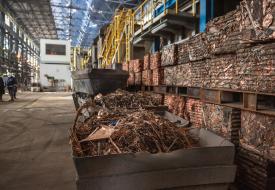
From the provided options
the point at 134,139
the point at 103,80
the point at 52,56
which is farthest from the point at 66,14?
the point at 134,139

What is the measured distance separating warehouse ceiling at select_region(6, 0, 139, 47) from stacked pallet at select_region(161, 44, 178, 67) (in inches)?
478

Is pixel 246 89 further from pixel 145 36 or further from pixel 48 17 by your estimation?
pixel 48 17

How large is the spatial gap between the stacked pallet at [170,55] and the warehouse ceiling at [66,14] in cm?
1215

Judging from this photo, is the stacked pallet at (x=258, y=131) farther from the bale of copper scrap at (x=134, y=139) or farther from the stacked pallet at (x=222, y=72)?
the bale of copper scrap at (x=134, y=139)

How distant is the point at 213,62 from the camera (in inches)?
125

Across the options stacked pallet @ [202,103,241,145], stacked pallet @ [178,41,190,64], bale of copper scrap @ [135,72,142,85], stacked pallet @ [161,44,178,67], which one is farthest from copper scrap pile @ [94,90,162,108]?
stacked pallet @ [202,103,241,145]

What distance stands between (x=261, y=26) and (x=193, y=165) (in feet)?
4.74

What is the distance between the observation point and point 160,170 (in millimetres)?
2027

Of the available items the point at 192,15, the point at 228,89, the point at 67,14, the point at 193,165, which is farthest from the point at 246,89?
the point at 67,14

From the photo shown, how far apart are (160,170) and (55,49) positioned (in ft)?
70.9

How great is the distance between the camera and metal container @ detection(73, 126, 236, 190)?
75.4 inches

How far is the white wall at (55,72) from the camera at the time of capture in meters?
21.0

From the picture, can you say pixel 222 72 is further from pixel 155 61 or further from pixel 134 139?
pixel 155 61

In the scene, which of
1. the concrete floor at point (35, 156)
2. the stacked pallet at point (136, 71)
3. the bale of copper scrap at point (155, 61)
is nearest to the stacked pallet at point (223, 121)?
the concrete floor at point (35, 156)
